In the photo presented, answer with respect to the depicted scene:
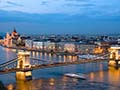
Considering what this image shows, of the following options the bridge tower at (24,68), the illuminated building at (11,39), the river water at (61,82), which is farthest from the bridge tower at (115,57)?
the illuminated building at (11,39)

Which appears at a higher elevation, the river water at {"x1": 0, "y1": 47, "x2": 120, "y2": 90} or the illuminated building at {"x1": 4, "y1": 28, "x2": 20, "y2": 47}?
the illuminated building at {"x1": 4, "y1": 28, "x2": 20, "y2": 47}

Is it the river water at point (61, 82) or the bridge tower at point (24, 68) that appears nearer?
the river water at point (61, 82)

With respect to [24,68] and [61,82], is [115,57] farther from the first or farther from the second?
[61,82]

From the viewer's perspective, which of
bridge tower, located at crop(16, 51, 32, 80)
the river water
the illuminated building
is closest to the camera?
the river water

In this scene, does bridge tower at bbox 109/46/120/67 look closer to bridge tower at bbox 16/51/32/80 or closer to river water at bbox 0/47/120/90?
river water at bbox 0/47/120/90

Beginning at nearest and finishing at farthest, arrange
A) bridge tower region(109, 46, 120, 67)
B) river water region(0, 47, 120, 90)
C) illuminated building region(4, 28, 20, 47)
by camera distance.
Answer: river water region(0, 47, 120, 90), bridge tower region(109, 46, 120, 67), illuminated building region(4, 28, 20, 47)

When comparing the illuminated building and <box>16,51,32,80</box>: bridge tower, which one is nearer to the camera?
<box>16,51,32,80</box>: bridge tower

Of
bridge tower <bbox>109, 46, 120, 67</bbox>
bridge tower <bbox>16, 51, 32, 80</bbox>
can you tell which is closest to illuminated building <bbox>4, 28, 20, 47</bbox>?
bridge tower <bbox>109, 46, 120, 67</bbox>

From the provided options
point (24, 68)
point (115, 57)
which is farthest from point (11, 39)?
point (24, 68)

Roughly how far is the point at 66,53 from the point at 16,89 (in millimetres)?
21252

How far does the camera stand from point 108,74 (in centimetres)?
1739

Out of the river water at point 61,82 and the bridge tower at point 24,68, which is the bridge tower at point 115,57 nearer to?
the river water at point 61,82

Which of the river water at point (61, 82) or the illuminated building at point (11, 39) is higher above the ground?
the illuminated building at point (11, 39)

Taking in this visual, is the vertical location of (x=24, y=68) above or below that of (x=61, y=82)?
above
